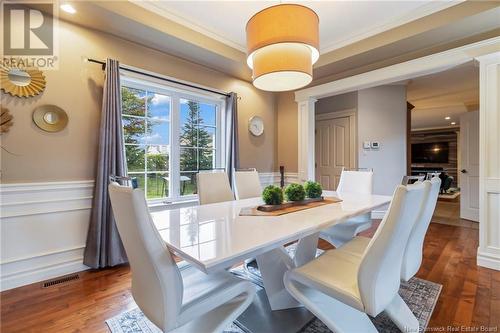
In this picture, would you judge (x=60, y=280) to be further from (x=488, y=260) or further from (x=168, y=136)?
(x=488, y=260)

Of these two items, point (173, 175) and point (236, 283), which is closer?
→ point (236, 283)

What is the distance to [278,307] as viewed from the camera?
1753 millimetres

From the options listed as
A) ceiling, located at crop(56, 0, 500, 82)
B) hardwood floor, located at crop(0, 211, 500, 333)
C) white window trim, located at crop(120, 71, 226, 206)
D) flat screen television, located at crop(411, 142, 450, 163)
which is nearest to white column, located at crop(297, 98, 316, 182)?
ceiling, located at crop(56, 0, 500, 82)

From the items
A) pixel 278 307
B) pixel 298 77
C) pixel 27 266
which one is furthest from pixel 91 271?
pixel 298 77

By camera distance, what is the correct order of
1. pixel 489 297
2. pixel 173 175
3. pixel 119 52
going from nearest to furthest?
1. pixel 489 297
2. pixel 119 52
3. pixel 173 175

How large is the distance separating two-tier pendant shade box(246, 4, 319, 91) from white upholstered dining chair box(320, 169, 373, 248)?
4.69 ft

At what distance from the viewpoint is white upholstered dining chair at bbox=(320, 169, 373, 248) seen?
2.40 meters

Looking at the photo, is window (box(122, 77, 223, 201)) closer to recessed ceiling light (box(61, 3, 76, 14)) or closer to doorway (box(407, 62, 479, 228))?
recessed ceiling light (box(61, 3, 76, 14))

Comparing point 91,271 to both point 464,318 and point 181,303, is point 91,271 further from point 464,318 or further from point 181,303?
point 464,318

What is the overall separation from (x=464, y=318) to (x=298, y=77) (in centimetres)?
207

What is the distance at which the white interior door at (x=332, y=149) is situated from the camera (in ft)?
15.6

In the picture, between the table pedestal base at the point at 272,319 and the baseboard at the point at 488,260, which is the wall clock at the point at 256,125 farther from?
the baseboard at the point at 488,260

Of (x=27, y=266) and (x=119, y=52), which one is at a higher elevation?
(x=119, y=52)

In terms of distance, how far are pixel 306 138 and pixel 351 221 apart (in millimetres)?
1900
